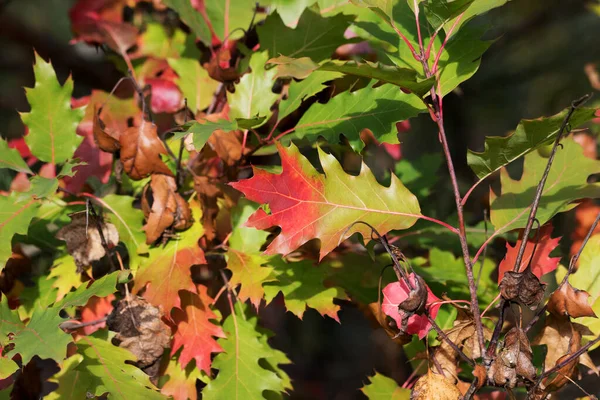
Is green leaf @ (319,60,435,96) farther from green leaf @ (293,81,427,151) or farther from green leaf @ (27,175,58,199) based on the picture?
green leaf @ (27,175,58,199)

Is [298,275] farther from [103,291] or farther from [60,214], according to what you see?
[60,214]

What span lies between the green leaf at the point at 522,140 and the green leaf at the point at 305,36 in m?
0.44

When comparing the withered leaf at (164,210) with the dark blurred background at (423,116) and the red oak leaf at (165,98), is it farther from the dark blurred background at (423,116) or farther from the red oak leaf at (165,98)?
the dark blurred background at (423,116)

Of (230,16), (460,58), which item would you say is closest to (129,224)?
(230,16)

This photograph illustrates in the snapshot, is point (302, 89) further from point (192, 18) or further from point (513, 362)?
point (513, 362)

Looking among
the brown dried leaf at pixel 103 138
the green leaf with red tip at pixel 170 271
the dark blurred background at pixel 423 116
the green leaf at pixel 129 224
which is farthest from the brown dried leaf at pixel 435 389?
the dark blurred background at pixel 423 116

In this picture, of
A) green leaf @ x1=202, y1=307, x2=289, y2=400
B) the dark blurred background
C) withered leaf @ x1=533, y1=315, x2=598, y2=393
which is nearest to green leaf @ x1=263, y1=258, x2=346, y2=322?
green leaf @ x1=202, y1=307, x2=289, y2=400

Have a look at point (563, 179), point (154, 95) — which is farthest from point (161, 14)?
point (563, 179)

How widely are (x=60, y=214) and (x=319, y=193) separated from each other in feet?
1.83

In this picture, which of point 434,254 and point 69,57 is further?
point 69,57

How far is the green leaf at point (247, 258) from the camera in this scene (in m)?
1.14

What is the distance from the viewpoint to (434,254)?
1374 mm

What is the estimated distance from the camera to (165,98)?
1.46m

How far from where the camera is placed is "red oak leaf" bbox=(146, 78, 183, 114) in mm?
1447
